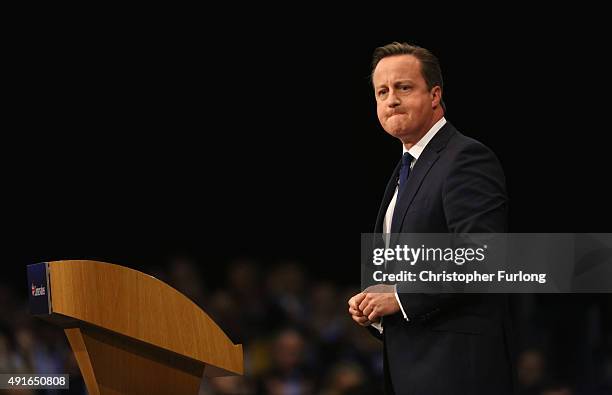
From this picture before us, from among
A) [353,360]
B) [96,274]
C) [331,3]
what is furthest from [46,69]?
[96,274]

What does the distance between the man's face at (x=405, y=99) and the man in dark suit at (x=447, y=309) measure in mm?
71

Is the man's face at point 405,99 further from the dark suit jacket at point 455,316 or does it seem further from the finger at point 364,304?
the finger at point 364,304

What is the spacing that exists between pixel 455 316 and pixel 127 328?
60 centimetres

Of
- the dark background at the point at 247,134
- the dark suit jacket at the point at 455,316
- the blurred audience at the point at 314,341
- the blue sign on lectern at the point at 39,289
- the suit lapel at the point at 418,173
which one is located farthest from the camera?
the dark background at the point at 247,134

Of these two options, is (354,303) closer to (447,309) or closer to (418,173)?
(447,309)

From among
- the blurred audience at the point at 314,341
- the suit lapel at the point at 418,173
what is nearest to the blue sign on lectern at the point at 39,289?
the suit lapel at the point at 418,173

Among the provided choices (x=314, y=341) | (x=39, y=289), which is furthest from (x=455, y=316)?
(x=314, y=341)

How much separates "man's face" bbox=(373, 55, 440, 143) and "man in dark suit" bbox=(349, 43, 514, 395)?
0.07 m

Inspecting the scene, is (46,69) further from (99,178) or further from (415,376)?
(415,376)

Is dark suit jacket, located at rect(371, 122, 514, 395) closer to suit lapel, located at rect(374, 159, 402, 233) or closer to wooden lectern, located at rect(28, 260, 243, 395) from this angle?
suit lapel, located at rect(374, 159, 402, 233)

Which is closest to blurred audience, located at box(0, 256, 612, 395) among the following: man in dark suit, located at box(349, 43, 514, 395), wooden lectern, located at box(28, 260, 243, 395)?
man in dark suit, located at box(349, 43, 514, 395)

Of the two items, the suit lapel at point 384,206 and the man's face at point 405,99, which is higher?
the man's face at point 405,99

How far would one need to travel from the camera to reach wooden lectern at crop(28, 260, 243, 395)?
57.4 inches

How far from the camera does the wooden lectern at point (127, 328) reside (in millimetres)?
1459
